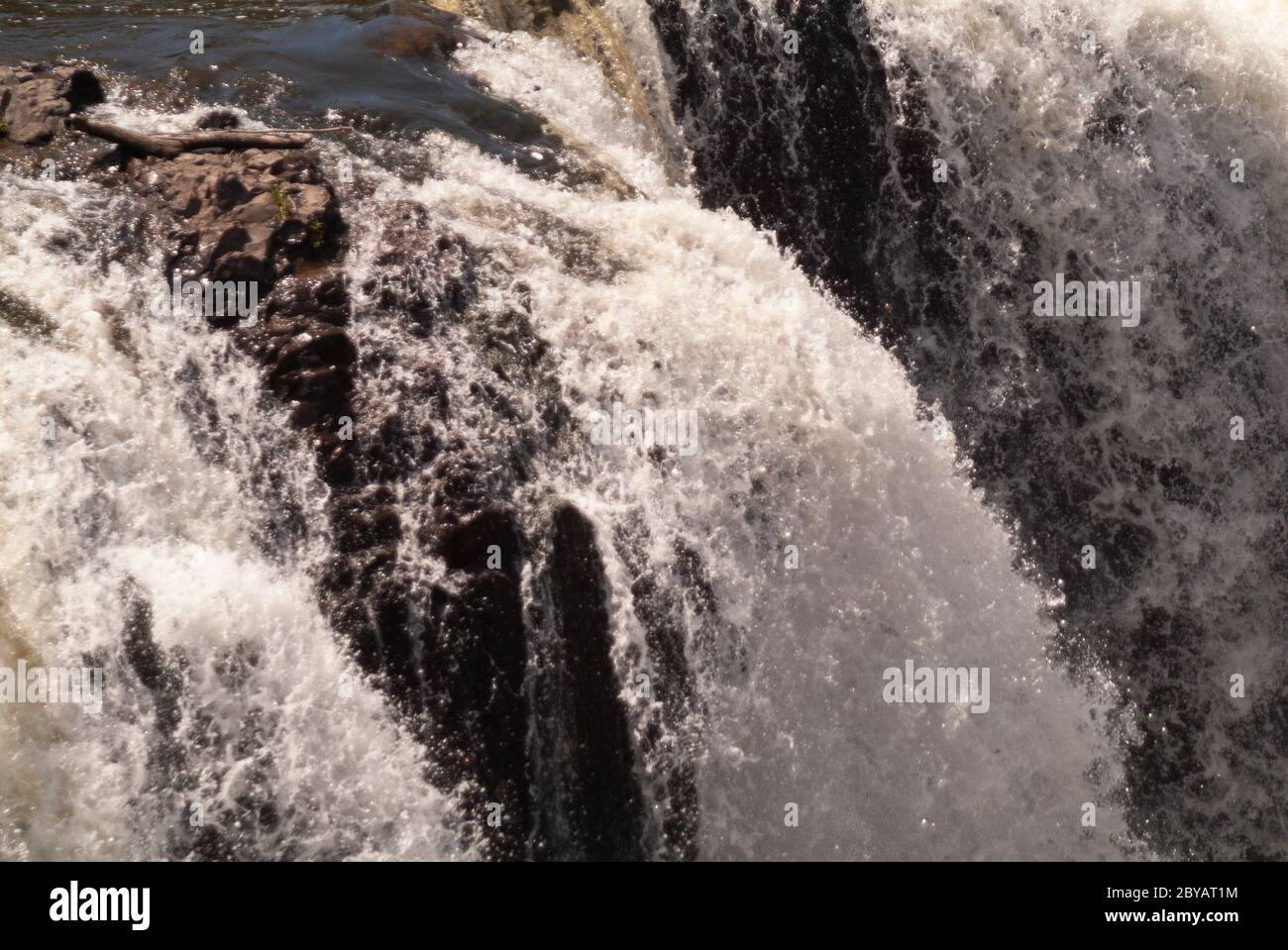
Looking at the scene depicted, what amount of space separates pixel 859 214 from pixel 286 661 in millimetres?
4138

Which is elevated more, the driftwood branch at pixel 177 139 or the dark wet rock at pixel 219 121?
the dark wet rock at pixel 219 121

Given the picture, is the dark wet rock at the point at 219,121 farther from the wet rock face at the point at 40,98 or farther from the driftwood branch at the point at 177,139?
the wet rock face at the point at 40,98

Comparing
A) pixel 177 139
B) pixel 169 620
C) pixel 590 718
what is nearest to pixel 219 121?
pixel 177 139

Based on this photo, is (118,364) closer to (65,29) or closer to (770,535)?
(770,535)

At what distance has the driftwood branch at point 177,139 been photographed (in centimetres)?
576

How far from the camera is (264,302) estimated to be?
203 inches

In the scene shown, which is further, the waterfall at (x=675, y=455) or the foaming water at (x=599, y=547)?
the waterfall at (x=675, y=455)

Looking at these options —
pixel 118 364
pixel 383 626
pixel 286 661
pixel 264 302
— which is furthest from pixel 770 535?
pixel 118 364

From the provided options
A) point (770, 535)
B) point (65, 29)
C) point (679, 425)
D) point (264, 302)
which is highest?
point (65, 29)

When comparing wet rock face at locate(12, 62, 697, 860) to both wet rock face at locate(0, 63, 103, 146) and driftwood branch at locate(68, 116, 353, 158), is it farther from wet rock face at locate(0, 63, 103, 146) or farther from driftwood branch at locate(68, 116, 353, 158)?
wet rock face at locate(0, 63, 103, 146)

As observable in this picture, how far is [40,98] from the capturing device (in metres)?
6.00

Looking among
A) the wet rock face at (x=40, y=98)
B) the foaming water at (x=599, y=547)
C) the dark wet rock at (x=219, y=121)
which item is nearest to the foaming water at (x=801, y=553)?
the foaming water at (x=599, y=547)

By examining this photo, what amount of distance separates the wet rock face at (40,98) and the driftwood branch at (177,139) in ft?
0.49
